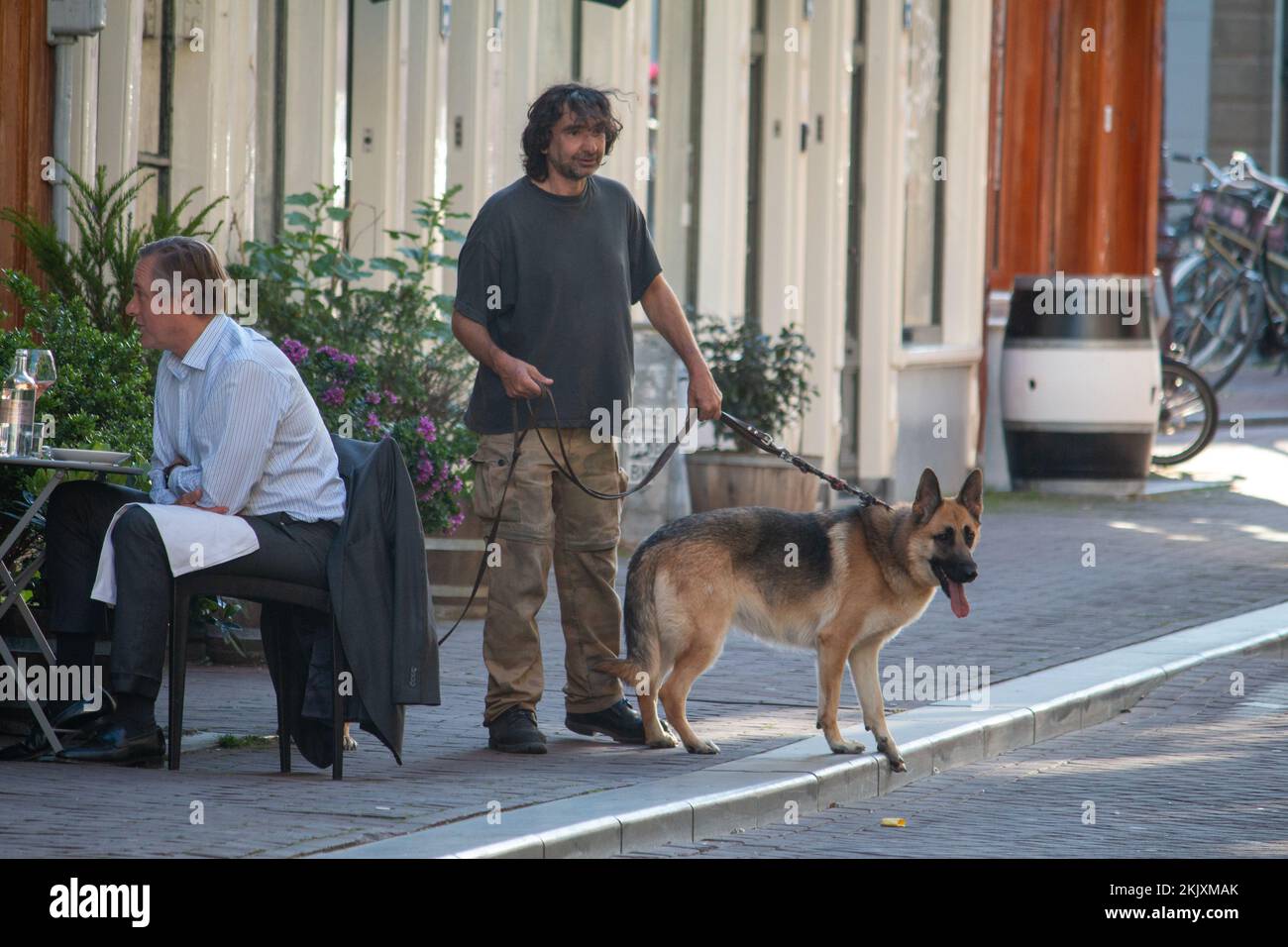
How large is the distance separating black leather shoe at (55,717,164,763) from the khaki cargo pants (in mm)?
1107

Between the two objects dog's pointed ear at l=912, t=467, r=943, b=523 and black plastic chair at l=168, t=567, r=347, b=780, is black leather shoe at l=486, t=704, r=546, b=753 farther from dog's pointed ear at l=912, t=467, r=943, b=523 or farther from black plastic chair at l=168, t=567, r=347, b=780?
dog's pointed ear at l=912, t=467, r=943, b=523

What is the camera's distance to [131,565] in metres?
6.15

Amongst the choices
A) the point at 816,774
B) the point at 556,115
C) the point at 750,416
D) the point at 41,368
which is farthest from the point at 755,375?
the point at 41,368

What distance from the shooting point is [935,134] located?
17266 millimetres

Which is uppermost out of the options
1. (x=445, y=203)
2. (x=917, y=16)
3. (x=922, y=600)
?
(x=917, y=16)

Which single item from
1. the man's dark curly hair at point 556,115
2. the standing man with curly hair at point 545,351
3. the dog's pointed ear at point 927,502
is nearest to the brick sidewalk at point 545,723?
the standing man with curly hair at point 545,351

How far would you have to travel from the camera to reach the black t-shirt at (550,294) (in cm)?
694

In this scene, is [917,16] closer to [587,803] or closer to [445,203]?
[445,203]

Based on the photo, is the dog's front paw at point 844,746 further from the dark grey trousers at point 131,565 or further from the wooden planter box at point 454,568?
the wooden planter box at point 454,568

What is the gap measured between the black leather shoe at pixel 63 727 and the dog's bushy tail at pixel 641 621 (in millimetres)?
1565

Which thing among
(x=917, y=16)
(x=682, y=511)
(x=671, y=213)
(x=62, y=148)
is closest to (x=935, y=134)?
(x=917, y=16)

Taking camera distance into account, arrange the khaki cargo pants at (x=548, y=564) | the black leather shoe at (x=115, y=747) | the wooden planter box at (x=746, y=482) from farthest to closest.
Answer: the wooden planter box at (x=746, y=482), the khaki cargo pants at (x=548, y=564), the black leather shoe at (x=115, y=747)

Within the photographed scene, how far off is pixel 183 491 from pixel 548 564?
1207 millimetres
